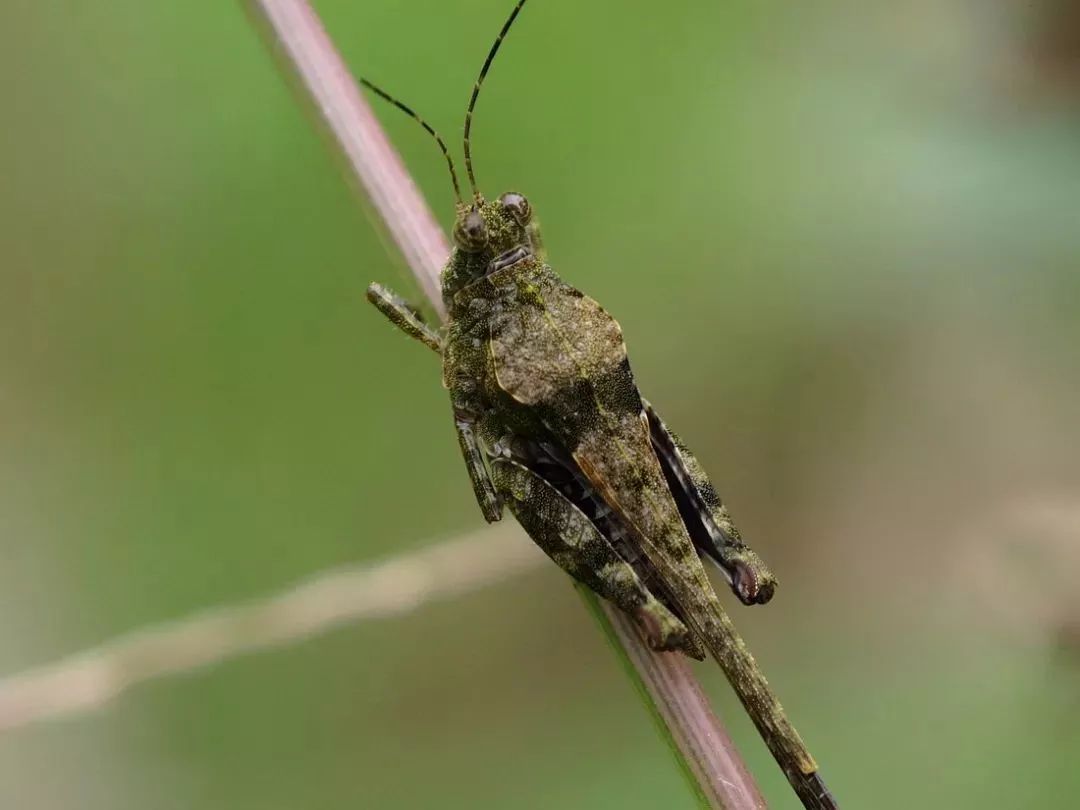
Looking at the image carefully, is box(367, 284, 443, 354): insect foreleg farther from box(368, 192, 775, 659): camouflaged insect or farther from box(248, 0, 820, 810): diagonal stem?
box(248, 0, 820, 810): diagonal stem

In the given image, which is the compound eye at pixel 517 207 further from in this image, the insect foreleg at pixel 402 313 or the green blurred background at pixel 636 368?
the green blurred background at pixel 636 368

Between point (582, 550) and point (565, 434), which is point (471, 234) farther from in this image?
point (582, 550)

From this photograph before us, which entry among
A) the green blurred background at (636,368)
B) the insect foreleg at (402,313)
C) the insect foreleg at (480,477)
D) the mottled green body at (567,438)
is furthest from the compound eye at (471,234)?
the green blurred background at (636,368)

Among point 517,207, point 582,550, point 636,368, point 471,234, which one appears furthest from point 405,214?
point 636,368

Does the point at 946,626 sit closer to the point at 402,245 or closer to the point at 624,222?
the point at 624,222

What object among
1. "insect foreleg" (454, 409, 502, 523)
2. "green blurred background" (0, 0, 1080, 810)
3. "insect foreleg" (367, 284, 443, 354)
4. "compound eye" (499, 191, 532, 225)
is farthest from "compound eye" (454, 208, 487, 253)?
"green blurred background" (0, 0, 1080, 810)

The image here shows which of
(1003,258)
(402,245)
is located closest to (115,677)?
(402,245)
